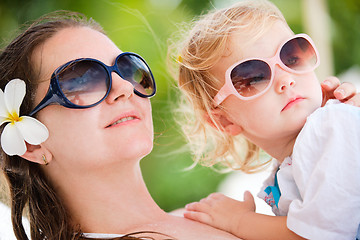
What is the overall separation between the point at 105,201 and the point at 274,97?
90cm

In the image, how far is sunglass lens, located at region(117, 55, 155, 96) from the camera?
75.7 inches

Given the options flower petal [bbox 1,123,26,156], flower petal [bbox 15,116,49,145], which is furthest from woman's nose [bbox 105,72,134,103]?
flower petal [bbox 1,123,26,156]

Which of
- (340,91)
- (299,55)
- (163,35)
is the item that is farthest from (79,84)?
(163,35)

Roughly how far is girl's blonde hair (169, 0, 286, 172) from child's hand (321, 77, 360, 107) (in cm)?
40

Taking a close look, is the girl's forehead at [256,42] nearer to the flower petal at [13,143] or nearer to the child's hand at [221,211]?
the child's hand at [221,211]

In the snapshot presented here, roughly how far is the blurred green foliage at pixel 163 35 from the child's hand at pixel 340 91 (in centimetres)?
277

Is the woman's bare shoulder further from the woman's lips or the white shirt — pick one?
the woman's lips

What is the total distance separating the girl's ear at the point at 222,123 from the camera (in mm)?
2059

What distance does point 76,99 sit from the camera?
1.76 m

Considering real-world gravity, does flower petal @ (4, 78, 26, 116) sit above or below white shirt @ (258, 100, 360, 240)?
above

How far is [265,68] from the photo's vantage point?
1803 millimetres

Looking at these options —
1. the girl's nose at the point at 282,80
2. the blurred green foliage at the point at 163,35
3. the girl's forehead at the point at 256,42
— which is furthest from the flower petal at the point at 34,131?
the blurred green foliage at the point at 163,35

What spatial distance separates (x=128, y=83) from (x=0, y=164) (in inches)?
29.1

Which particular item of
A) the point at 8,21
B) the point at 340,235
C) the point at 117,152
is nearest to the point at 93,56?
the point at 117,152
